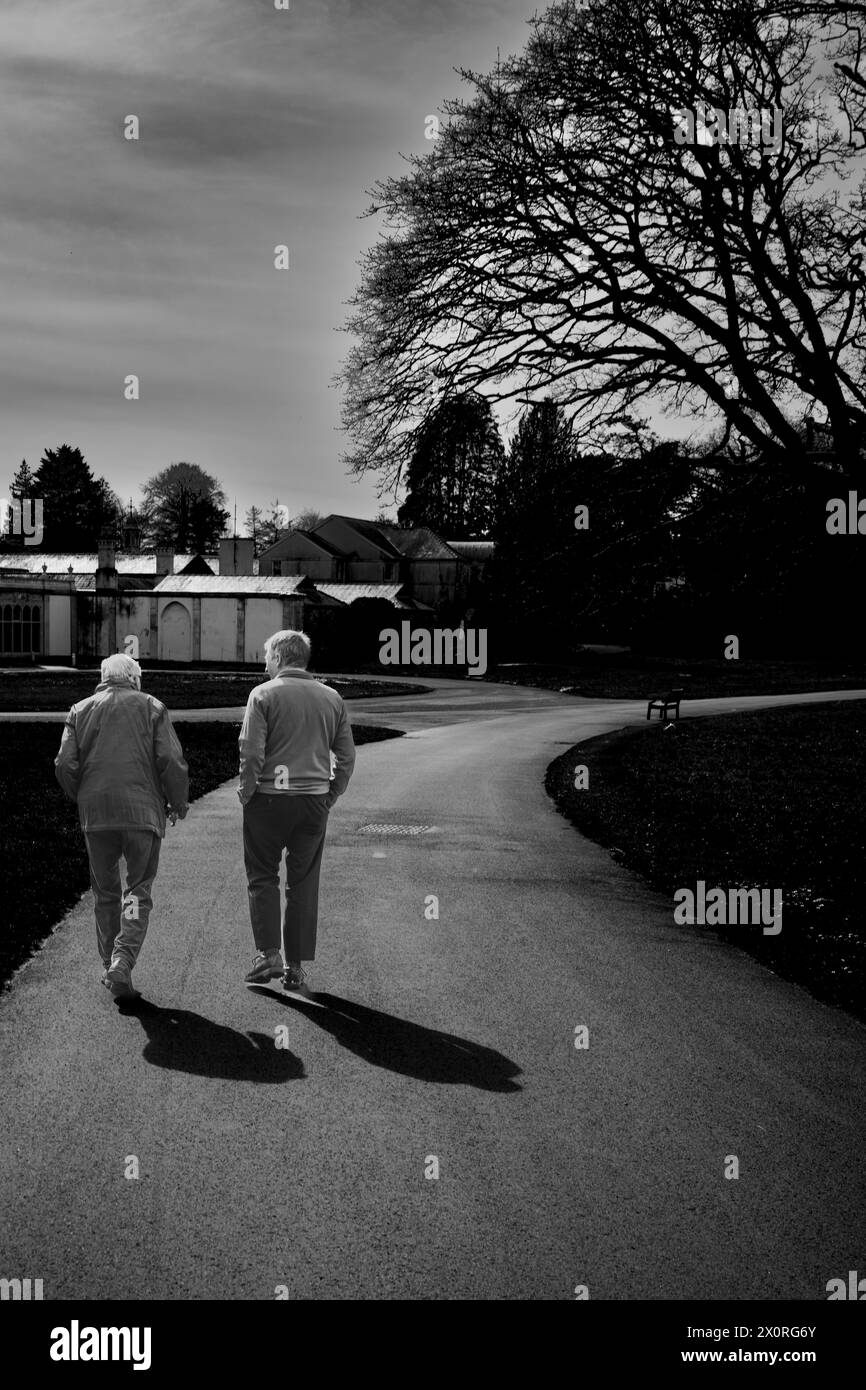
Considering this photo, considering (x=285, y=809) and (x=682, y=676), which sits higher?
(x=285, y=809)

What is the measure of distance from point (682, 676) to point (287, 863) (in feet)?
150

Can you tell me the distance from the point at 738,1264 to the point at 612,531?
25.4 feet

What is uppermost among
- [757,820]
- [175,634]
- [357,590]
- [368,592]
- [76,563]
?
[76,563]

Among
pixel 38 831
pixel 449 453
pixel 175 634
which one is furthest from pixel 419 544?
pixel 38 831

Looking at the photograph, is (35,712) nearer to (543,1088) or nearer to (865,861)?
(865,861)

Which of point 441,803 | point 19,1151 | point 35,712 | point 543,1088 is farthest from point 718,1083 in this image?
point 35,712

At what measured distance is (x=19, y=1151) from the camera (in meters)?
4.69

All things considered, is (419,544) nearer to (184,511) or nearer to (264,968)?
(184,511)

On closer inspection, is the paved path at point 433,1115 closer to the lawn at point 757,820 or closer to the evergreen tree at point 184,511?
the lawn at point 757,820

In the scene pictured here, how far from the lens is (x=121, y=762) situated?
7020 mm

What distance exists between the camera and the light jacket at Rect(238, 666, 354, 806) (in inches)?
279

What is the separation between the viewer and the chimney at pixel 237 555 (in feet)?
253

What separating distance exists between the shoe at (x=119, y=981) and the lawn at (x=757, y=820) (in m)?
4.27

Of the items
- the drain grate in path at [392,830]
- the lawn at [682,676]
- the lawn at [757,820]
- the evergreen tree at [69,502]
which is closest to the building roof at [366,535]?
the lawn at [682,676]
